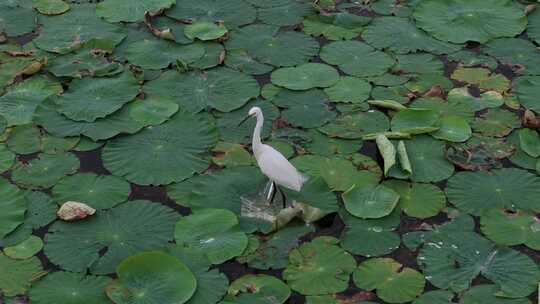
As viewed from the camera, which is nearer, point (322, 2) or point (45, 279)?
point (45, 279)

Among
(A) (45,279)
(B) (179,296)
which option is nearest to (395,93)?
(B) (179,296)

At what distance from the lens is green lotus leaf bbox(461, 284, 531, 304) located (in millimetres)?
4426

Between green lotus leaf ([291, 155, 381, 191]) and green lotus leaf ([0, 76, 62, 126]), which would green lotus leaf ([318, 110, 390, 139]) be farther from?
green lotus leaf ([0, 76, 62, 126])

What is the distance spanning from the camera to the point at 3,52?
6.19 m

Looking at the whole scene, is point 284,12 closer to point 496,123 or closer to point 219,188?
point 496,123

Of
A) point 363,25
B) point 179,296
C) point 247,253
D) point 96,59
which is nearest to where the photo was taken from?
point 179,296

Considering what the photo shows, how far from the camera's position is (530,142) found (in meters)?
5.44

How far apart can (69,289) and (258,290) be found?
0.95 m

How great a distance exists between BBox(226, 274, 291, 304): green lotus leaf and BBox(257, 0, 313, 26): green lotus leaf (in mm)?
2619

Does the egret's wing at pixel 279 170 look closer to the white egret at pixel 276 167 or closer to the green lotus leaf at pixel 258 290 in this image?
the white egret at pixel 276 167

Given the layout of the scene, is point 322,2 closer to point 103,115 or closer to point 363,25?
point 363,25

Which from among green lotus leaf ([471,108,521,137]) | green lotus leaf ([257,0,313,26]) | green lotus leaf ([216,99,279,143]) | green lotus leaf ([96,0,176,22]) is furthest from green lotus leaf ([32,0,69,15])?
green lotus leaf ([471,108,521,137])

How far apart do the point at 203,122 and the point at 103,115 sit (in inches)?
24.9

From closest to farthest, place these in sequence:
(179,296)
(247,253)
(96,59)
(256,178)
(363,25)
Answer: (179,296) → (247,253) → (256,178) → (96,59) → (363,25)
